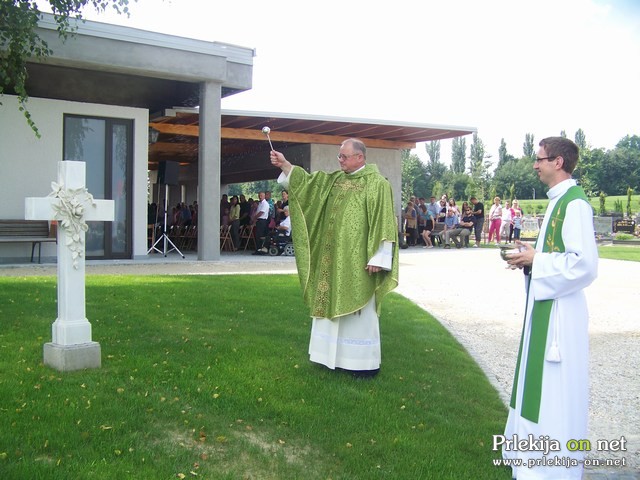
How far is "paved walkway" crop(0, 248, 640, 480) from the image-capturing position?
5641 mm

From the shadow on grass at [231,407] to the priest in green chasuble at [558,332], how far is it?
18.8 inches

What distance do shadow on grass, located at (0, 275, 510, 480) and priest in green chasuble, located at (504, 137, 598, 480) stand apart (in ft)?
1.57

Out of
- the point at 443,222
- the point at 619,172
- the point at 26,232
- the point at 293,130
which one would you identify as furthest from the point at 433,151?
the point at 26,232

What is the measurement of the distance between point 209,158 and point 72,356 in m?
10.5

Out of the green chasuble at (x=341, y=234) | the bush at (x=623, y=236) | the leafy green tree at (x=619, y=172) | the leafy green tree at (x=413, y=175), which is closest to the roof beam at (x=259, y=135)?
the green chasuble at (x=341, y=234)

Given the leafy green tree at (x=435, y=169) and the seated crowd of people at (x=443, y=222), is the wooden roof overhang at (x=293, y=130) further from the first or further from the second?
the leafy green tree at (x=435, y=169)

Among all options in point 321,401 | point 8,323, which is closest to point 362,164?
point 321,401

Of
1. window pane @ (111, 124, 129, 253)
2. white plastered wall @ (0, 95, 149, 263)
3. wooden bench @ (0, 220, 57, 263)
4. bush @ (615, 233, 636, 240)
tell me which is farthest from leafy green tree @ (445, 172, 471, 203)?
wooden bench @ (0, 220, 57, 263)

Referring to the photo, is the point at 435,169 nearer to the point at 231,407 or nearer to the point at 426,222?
the point at 426,222

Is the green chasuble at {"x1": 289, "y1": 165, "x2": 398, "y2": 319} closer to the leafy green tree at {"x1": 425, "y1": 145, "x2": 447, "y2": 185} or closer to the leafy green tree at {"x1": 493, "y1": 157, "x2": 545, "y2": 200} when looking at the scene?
the leafy green tree at {"x1": 493, "y1": 157, "x2": 545, "y2": 200}

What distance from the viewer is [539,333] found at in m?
4.02

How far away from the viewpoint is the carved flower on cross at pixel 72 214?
567 centimetres

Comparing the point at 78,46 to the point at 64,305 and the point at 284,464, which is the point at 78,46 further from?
the point at 284,464

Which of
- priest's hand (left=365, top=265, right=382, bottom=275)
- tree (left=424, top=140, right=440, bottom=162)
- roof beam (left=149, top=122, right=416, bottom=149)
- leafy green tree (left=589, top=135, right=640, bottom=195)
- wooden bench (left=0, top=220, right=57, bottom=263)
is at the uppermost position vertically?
tree (left=424, top=140, right=440, bottom=162)
